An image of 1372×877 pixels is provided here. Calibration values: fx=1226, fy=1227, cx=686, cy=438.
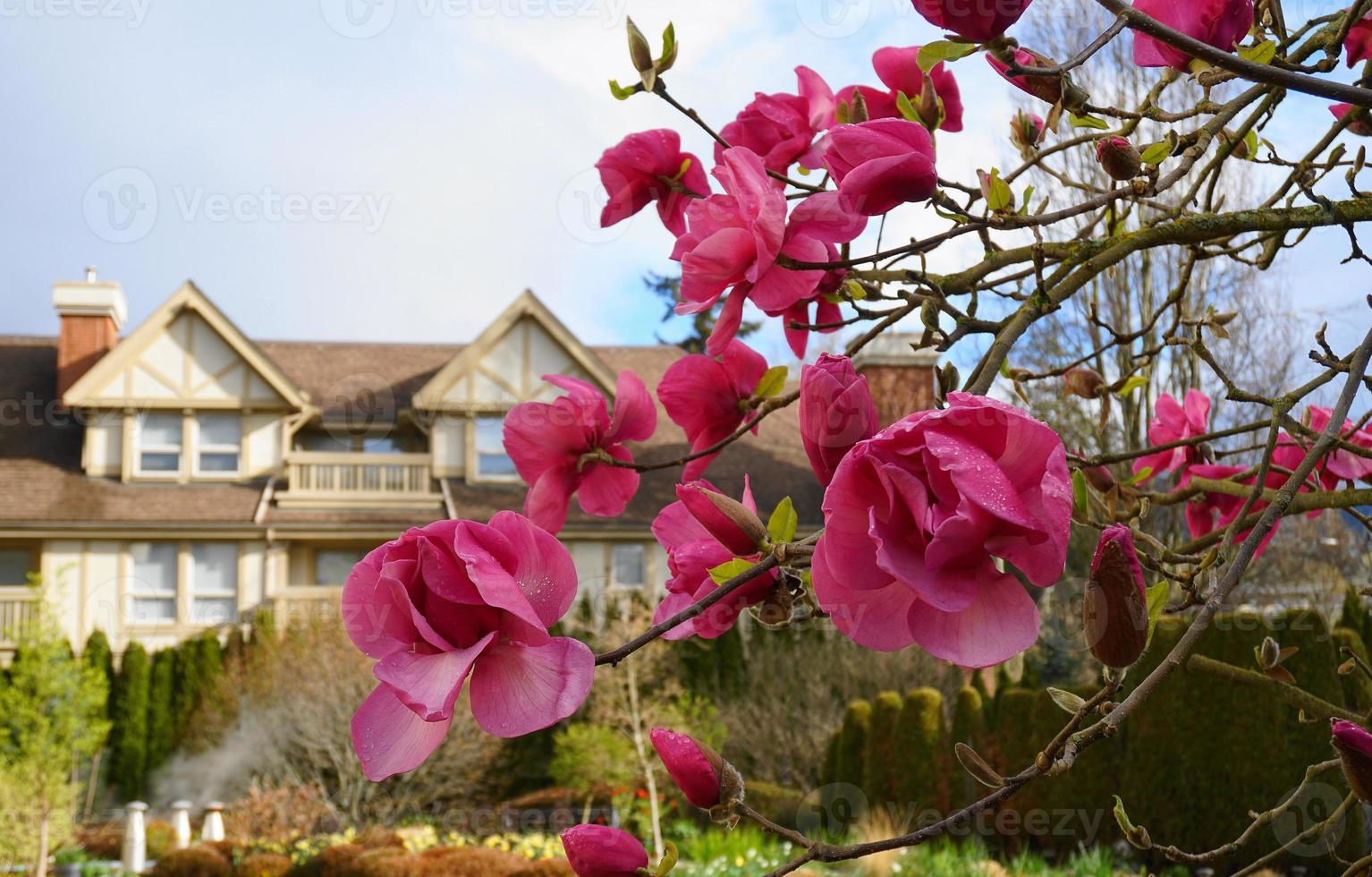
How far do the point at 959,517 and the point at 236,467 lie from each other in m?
16.9

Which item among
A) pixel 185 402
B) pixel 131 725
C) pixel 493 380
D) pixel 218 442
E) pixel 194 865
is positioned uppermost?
pixel 493 380

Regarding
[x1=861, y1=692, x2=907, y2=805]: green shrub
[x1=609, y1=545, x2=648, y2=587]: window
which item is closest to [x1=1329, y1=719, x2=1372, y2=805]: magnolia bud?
[x1=861, y1=692, x2=907, y2=805]: green shrub

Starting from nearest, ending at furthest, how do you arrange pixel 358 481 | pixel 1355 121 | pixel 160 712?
pixel 1355 121
pixel 160 712
pixel 358 481

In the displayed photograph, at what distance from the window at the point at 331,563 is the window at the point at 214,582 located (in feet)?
3.30

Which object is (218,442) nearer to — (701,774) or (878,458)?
(701,774)

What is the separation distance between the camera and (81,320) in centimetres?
1661

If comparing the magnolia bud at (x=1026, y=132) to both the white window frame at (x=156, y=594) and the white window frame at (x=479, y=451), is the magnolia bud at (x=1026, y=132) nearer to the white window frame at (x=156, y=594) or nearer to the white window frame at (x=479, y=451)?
the white window frame at (x=479, y=451)

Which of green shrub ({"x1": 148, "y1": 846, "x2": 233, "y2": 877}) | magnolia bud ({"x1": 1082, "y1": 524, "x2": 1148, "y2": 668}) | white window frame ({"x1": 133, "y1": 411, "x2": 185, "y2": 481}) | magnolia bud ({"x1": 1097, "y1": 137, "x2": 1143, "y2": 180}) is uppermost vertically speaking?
white window frame ({"x1": 133, "y1": 411, "x2": 185, "y2": 481})

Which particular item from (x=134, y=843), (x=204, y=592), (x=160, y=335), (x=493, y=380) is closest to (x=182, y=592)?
(x=204, y=592)

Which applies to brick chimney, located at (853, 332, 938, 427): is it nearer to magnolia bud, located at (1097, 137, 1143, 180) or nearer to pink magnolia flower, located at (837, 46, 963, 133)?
pink magnolia flower, located at (837, 46, 963, 133)

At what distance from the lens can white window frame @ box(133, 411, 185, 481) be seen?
52.5 ft

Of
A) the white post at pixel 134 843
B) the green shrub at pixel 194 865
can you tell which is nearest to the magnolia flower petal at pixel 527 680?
the green shrub at pixel 194 865

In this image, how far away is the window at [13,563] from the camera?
1560cm

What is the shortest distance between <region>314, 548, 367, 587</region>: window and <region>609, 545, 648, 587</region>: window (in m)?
3.30
